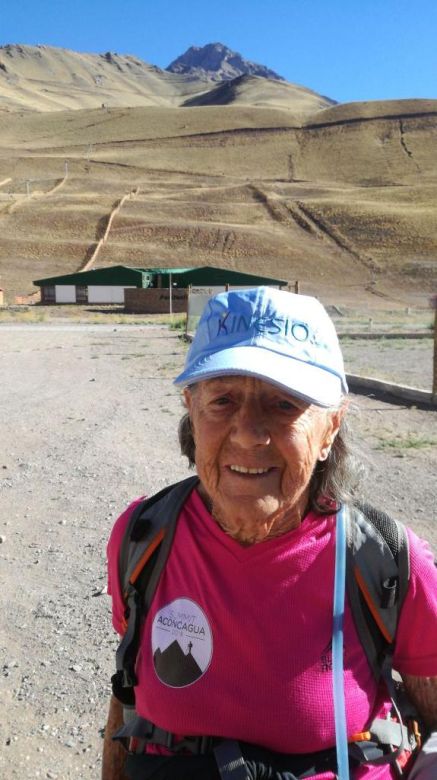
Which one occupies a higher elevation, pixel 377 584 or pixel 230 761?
pixel 377 584

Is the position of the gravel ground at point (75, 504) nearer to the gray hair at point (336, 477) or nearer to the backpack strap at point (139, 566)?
the gray hair at point (336, 477)

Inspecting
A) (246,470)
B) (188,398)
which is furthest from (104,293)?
(246,470)

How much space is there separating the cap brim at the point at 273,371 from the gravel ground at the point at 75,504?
44 centimetres

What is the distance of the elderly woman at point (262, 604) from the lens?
5.29ft

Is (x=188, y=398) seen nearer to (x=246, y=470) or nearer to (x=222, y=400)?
(x=222, y=400)

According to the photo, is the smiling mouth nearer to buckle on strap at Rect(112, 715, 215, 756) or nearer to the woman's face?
the woman's face

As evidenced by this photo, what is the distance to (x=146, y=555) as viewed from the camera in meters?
1.77

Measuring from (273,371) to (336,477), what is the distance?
1.28 feet

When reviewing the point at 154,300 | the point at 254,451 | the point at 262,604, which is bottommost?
the point at 154,300

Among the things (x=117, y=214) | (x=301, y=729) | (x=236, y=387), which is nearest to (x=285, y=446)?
(x=236, y=387)

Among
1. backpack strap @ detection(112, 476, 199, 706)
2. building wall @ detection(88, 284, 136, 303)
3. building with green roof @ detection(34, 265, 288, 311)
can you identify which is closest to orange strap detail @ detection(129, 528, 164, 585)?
backpack strap @ detection(112, 476, 199, 706)

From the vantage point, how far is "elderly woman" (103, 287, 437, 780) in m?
1.61

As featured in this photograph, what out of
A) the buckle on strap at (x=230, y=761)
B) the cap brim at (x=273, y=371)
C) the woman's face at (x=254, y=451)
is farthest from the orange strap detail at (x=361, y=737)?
the cap brim at (x=273, y=371)

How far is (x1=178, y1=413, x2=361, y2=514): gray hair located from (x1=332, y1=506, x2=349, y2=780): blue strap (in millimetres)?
A: 154
